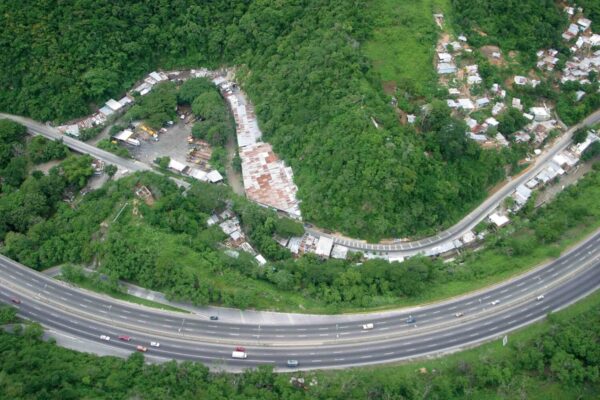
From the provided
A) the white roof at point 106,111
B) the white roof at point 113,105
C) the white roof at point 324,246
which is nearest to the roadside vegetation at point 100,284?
the white roof at point 324,246

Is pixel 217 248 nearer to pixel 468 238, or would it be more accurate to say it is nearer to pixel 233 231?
pixel 233 231

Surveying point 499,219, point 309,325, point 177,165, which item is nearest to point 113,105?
point 177,165

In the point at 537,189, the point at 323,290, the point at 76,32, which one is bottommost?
the point at 323,290

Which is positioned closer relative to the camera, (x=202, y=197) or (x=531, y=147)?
(x=202, y=197)

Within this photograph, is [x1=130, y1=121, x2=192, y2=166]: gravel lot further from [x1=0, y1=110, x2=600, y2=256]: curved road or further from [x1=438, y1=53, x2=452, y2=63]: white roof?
[x1=438, y1=53, x2=452, y2=63]: white roof

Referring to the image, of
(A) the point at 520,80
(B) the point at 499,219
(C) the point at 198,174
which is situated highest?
(A) the point at 520,80

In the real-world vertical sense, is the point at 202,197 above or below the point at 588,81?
below

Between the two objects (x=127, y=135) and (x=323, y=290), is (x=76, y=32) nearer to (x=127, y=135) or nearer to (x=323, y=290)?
(x=127, y=135)

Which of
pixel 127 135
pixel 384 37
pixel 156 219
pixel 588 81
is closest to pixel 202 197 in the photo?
pixel 156 219
